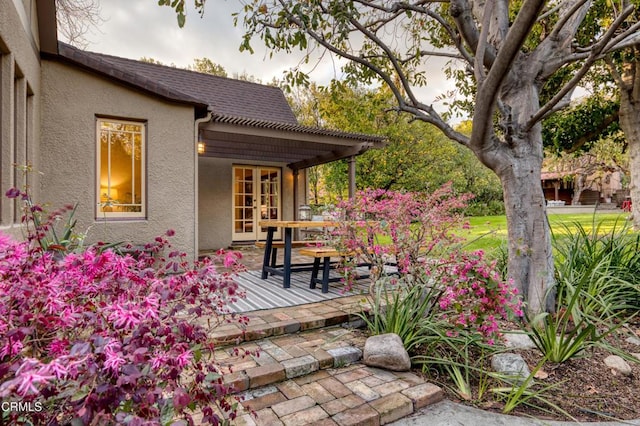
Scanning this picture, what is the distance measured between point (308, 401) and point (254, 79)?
74.0 feet

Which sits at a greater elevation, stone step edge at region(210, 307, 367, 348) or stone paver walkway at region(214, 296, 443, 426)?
stone step edge at region(210, 307, 367, 348)

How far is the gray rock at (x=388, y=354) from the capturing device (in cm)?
275

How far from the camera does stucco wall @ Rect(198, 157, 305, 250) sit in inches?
364

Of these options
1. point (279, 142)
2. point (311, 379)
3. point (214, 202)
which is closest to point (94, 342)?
point (311, 379)

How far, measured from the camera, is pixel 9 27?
3064mm

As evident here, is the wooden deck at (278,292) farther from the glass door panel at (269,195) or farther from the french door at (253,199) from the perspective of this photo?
the glass door panel at (269,195)

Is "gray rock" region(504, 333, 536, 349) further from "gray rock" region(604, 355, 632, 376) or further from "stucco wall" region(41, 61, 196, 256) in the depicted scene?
"stucco wall" region(41, 61, 196, 256)

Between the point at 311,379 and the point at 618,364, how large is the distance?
260 centimetres

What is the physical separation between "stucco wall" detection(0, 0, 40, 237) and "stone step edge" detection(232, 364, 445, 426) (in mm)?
2818

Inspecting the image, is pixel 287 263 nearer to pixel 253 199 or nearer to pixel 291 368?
pixel 291 368

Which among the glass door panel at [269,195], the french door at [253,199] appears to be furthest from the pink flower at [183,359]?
the glass door panel at [269,195]

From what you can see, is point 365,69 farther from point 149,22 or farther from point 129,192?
point 149,22

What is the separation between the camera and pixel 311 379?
8.58ft

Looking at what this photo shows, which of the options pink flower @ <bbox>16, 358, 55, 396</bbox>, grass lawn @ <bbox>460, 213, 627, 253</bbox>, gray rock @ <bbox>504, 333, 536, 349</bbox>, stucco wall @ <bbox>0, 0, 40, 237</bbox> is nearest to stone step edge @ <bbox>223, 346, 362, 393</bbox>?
gray rock @ <bbox>504, 333, 536, 349</bbox>
